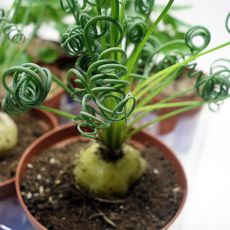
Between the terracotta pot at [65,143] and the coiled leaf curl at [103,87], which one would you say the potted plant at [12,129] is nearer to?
the terracotta pot at [65,143]

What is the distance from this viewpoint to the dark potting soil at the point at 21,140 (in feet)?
2.63

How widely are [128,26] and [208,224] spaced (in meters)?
0.46

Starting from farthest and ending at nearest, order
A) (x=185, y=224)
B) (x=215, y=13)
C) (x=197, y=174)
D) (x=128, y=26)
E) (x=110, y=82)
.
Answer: (x=215, y=13) < (x=197, y=174) < (x=185, y=224) < (x=128, y=26) < (x=110, y=82)

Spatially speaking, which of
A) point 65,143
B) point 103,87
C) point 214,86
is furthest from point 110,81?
point 65,143

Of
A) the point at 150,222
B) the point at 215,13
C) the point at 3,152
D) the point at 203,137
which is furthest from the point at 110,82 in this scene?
the point at 215,13

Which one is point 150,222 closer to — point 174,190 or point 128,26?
point 174,190

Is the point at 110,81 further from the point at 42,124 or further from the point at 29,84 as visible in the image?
the point at 42,124

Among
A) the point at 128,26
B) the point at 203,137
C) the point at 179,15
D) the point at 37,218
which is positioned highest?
the point at 179,15

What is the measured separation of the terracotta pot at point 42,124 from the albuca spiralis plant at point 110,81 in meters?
0.14

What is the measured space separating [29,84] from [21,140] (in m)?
0.40

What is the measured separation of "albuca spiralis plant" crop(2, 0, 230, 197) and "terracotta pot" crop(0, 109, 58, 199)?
139 mm

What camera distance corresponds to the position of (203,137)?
1.03 meters

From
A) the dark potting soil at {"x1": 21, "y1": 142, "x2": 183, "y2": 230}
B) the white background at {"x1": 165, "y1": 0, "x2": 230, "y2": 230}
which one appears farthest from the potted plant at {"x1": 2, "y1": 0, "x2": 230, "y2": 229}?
the white background at {"x1": 165, "y1": 0, "x2": 230, "y2": 230}

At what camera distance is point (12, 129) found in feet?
2.79
